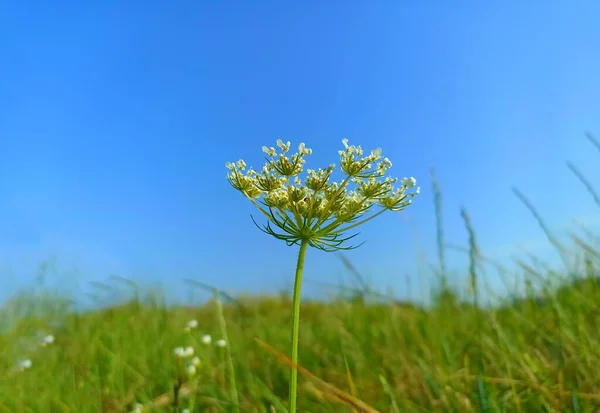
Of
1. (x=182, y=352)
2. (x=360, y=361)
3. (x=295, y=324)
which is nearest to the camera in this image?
(x=295, y=324)

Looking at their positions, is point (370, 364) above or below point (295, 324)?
above

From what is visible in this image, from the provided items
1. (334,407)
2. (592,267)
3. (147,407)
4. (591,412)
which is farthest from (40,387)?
(592,267)

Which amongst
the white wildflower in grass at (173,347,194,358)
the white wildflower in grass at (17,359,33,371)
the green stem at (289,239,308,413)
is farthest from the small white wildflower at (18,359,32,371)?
the green stem at (289,239,308,413)

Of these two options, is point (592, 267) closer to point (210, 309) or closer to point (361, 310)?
point (361, 310)

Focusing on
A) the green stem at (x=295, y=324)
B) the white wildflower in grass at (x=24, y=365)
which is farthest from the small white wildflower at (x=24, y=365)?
the green stem at (x=295, y=324)

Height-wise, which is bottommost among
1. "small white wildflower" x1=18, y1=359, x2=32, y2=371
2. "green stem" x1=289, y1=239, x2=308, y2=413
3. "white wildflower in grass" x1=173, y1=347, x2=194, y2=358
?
"green stem" x1=289, y1=239, x2=308, y2=413

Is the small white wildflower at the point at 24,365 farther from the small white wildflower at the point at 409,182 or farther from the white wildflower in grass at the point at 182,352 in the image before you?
the small white wildflower at the point at 409,182

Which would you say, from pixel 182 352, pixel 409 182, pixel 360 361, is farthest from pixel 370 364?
pixel 409 182

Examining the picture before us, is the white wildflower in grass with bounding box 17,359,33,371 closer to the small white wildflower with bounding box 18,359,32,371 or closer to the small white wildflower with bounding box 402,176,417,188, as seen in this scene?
the small white wildflower with bounding box 18,359,32,371

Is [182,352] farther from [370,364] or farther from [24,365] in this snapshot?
[24,365]
